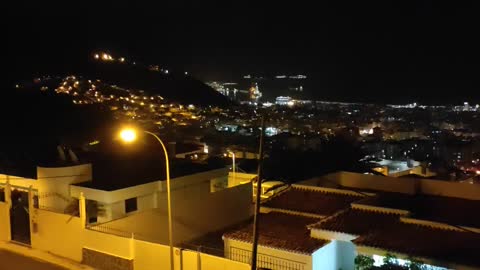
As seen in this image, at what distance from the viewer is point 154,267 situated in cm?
1569

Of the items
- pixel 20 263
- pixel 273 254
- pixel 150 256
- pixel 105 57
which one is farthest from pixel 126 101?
pixel 273 254

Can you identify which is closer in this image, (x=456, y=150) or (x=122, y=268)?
(x=122, y=268)

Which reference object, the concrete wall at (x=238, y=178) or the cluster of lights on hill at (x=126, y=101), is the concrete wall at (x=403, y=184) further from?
the cluster of lights on hill at (x=126, y=101)

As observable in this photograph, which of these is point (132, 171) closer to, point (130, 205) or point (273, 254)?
point (130, 205)

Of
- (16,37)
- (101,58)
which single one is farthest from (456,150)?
(16,37)

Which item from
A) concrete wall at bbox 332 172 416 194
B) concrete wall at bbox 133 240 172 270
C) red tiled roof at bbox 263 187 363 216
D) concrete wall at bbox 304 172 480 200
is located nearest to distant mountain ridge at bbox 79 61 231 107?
concrete wall at bbox 304 172 480 200

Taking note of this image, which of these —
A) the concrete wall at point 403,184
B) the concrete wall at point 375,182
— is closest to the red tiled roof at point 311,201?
the concrete wall at point 403,184

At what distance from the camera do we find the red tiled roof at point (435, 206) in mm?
16891

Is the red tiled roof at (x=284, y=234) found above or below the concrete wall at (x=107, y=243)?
above

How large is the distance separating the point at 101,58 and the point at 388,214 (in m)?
53.9

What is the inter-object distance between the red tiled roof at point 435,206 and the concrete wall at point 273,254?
423cm

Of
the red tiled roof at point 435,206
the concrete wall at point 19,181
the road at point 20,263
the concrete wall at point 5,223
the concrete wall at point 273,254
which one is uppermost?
the concrete wall at point 19,181

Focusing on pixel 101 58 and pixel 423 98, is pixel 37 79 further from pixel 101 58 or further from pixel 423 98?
pixel 423 98

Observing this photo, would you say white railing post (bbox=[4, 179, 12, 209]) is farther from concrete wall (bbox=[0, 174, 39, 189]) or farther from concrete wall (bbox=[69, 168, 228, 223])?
concrete wall (bbox=[69, 168, 228, 223])
